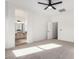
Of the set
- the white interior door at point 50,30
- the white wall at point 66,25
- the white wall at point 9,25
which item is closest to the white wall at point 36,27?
the white interior door at point 50,30

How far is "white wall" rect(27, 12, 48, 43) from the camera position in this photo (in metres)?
6.63

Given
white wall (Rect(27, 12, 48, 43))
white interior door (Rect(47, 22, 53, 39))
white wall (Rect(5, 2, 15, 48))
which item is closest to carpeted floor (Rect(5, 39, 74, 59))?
white wall (Rect(5, 2, 15, 48))

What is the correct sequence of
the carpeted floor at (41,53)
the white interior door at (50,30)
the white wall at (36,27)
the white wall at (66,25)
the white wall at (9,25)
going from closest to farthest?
the carpeted floor at (41,53), the white wall at (9,25), the white wall at (36,27), the white wall at (66,25), the white interior door at (50,30)

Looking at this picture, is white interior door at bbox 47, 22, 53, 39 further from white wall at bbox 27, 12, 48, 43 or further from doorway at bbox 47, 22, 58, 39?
white wall at bbox 27, 12, 48, 43

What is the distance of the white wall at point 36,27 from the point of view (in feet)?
21.8

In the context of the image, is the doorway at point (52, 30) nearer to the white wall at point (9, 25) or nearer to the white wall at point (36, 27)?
the white wall at point (36, 27)

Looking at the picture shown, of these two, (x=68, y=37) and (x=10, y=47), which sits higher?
(x=68, y=37)

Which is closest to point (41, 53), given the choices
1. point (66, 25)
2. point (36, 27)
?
point (36, 27)
